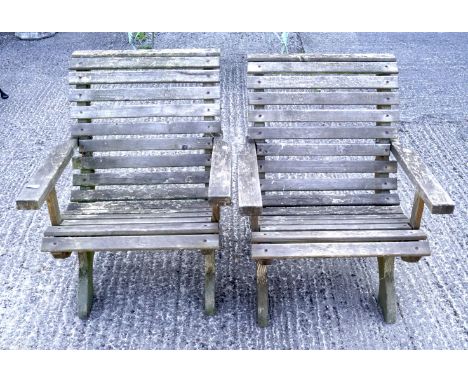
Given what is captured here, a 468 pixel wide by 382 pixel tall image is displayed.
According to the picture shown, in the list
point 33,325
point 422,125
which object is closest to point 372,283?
point 33,325

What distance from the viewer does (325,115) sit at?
3.52m

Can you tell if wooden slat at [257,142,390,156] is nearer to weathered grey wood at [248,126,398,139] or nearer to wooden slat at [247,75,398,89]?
weathered grey wood at [248,126,398,139]

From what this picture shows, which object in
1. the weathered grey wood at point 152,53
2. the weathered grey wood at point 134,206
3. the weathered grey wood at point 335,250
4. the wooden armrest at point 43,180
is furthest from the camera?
the weathered grey wood at point 152,53

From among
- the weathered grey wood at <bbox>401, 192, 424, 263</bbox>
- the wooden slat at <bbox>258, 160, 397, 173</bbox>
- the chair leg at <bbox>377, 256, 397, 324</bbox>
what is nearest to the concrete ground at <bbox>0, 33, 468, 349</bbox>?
the chair leg at <bbox>377, 256, 397, 324</bbox>

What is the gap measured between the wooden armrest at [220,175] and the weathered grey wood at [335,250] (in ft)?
0.97

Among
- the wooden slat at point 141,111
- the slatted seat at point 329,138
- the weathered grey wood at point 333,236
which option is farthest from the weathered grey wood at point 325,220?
the wooden slat at point 141,111

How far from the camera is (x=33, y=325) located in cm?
327

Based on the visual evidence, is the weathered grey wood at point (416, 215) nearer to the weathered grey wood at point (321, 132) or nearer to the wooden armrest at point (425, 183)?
the wooden armrest at point (425, 183)

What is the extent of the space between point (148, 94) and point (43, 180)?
850 millimetres

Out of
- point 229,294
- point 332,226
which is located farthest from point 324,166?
point 229,294

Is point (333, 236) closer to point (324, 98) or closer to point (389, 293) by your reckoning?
point (389, 293)

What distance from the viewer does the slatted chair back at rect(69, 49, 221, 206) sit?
11.7 ft

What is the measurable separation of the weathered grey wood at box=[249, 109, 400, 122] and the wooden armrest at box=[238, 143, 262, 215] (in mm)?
167

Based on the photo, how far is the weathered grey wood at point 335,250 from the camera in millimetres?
2961
